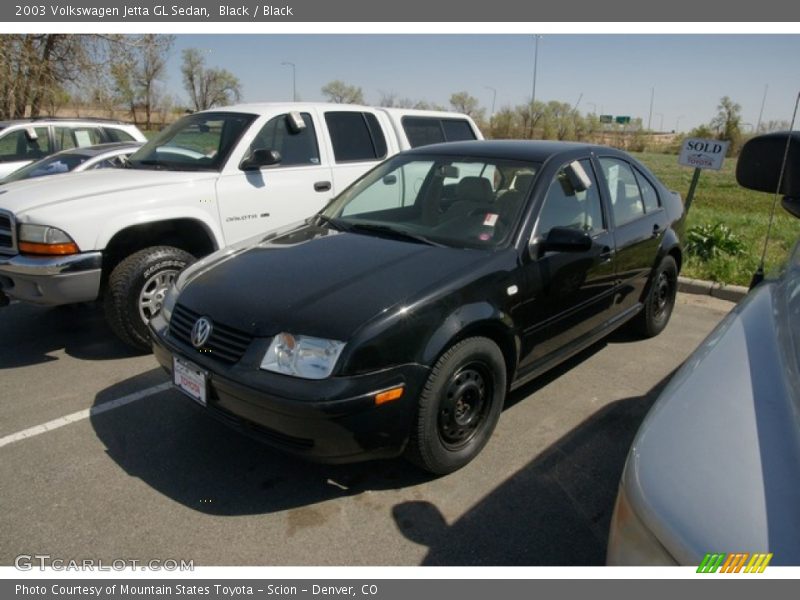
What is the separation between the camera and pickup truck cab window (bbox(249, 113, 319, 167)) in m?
5.20

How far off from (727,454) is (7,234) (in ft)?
15.6

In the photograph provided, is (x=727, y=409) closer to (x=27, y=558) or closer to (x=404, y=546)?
(x=404, y=546)

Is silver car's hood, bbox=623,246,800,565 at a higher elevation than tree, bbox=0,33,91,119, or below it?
below

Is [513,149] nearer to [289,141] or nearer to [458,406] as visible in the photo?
[458,406]

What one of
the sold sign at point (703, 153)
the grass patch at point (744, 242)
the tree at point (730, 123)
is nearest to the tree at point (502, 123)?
the tree at point (730, 123)

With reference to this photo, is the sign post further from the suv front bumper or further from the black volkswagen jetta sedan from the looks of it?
the suv front bumper

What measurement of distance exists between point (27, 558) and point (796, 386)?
2904 millimetres

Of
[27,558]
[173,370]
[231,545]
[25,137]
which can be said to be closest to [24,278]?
[173,370]

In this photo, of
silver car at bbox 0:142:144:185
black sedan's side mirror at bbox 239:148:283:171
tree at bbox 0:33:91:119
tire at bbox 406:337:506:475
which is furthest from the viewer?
tree at bbox 0:33:91:119

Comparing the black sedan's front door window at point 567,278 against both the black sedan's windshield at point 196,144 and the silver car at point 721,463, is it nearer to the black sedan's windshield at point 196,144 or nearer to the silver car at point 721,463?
the silver car at point 721,463

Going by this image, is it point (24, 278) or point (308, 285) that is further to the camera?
point (24, 278)

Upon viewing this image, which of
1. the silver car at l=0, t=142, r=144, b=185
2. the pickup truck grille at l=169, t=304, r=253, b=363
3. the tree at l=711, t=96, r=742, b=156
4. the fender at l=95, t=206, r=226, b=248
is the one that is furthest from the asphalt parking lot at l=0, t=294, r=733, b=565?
the tree at l=711, t=96, r=742, b=156

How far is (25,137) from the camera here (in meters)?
9.49

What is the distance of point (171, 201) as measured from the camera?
14.7ft
